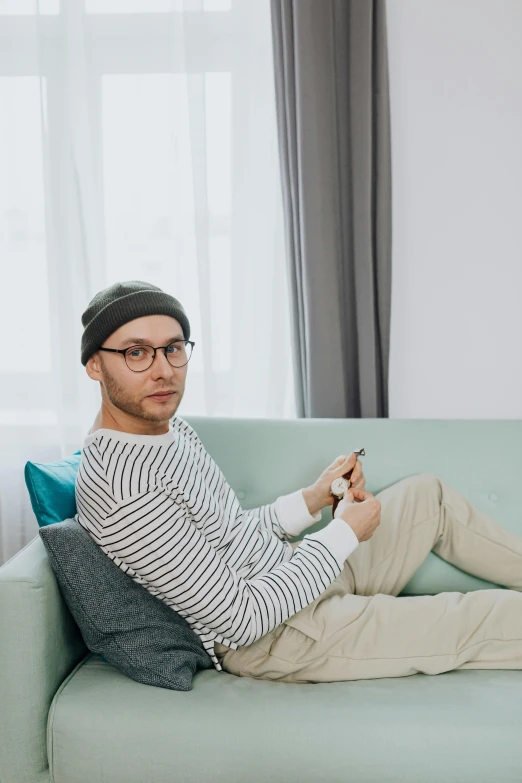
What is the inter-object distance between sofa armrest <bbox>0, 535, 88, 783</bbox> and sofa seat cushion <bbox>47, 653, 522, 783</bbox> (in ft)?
0.11

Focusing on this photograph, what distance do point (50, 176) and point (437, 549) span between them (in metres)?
1.59

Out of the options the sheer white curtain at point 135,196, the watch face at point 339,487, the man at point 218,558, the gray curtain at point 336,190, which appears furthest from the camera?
the sheer white curtain at point 135,196

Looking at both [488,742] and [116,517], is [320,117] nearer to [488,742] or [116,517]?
[116,517]

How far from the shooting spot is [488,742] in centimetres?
125

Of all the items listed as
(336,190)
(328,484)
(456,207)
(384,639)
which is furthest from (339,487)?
(456,207)

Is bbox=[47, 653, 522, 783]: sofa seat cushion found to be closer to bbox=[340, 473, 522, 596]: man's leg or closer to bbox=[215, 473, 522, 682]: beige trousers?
bbox=[215, 473, 522, 682]: beige trousers

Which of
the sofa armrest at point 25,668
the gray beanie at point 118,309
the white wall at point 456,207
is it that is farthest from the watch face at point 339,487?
the white wall at point 456,207

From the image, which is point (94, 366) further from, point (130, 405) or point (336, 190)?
point (336, 190)

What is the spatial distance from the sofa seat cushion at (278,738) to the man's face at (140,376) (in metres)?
0.52

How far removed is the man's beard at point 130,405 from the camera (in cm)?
146

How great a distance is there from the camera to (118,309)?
145 cm

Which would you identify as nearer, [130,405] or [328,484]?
[130,405]

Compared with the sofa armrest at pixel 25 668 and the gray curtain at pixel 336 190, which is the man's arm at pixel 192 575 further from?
the gray curtain at pixel 336 190

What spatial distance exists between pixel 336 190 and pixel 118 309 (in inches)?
40.5
